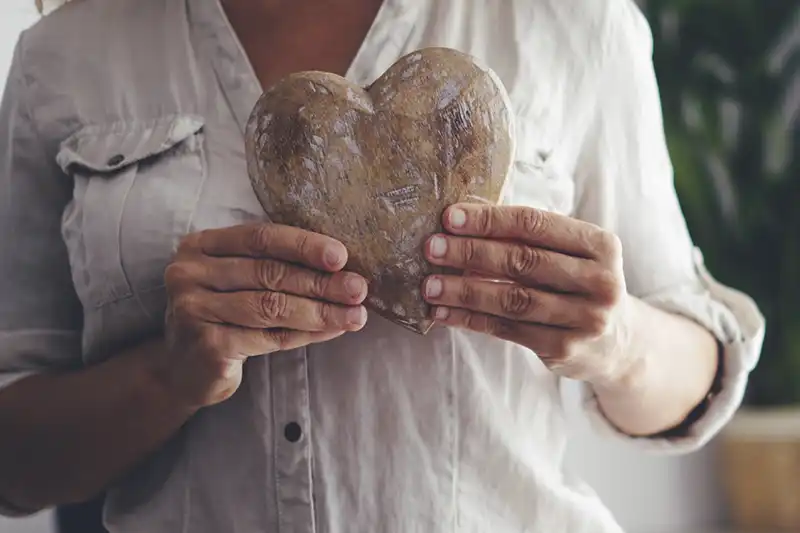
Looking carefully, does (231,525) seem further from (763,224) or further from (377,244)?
(763,224)

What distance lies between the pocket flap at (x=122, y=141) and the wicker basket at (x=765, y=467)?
1.23m

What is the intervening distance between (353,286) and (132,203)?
25 cm

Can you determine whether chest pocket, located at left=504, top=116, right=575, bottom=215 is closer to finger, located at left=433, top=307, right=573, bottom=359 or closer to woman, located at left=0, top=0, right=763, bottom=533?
woman, located at left=0, top=0, right=763, bottom=533

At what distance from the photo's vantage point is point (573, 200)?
2.51ft

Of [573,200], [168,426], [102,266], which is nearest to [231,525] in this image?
[168,426]

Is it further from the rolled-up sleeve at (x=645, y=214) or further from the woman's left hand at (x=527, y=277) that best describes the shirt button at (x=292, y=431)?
the rolled-up sleeve at (x=645, y=214)

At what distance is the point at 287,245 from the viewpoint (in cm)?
55

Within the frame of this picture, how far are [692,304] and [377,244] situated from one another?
0.35m

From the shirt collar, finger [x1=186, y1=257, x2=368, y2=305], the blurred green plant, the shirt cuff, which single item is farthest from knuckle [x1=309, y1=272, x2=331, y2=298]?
the blurred green plant

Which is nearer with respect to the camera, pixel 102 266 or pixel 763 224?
pixel 102 266

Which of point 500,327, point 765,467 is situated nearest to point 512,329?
point 500,327

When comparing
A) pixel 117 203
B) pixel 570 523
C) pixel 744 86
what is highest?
pixel 117 203

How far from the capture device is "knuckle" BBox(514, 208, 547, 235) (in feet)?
1.80

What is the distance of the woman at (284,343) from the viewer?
68 centimetres
